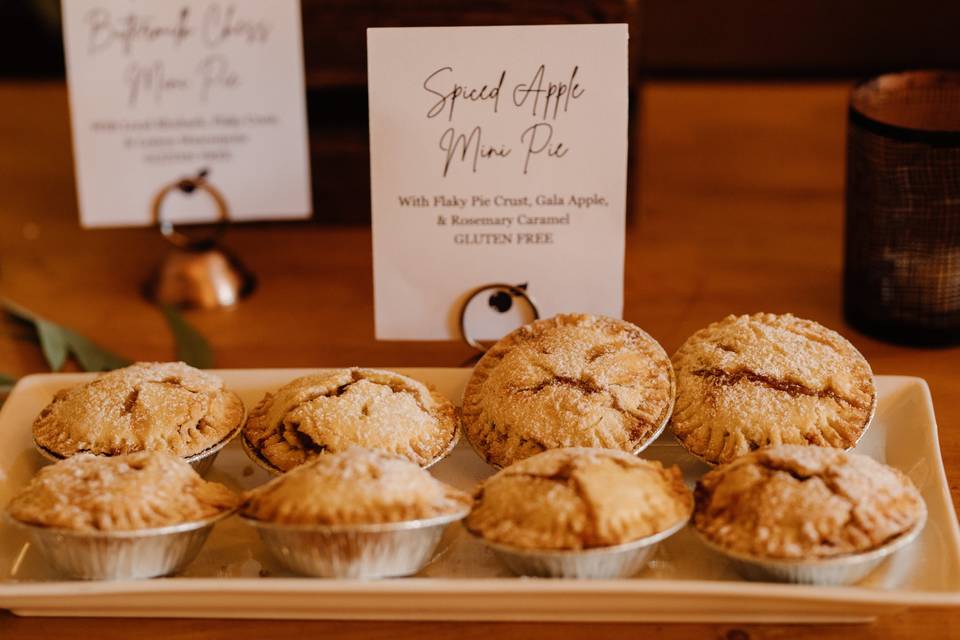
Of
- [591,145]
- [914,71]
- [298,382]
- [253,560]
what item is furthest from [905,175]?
[253,560]

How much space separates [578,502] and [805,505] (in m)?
0.17

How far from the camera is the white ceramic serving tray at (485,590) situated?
2.77 feet

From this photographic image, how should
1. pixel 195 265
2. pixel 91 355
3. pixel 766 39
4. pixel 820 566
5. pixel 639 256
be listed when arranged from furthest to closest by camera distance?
1. pixel 766 39
2. pixel 639 256
3. pixel 195 265
4. pixel 91 355
5. pixel 820 566

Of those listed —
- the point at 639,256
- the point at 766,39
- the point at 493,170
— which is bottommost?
the point at 639,256

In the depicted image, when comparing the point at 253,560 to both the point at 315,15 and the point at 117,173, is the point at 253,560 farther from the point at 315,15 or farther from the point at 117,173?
the point at 315,15

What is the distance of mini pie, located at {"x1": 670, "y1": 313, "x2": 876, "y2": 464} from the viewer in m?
0.98

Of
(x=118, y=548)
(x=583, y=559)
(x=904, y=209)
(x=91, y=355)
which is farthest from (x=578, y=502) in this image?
(x=91, y=355)

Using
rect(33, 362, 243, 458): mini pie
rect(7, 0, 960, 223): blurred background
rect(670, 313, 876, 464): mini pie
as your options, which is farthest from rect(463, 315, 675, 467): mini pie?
→ rect(7, 0, 960, 223): blurred background

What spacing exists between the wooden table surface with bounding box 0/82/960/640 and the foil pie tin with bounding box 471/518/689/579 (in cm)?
38

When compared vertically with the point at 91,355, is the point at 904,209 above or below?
above

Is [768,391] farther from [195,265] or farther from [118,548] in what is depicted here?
[195,265]

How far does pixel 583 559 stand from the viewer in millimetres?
842

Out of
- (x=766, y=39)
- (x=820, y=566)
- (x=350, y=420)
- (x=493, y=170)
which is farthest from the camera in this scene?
(x=766, y=39)

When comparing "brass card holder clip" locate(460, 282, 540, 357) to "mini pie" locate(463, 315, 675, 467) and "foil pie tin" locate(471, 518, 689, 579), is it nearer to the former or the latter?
"mini pie" locate(463, 315, 675, 467)
